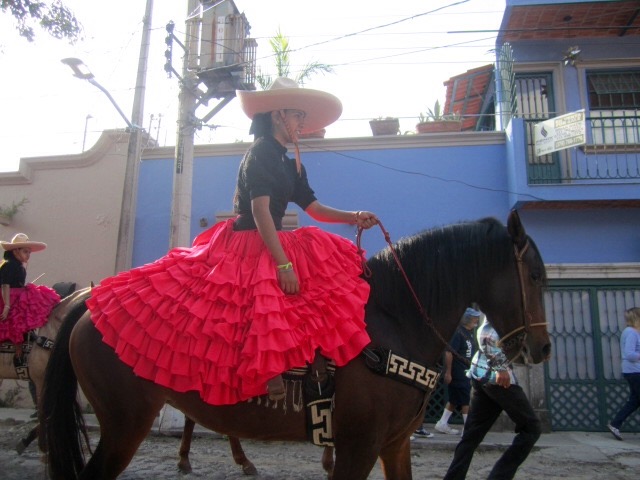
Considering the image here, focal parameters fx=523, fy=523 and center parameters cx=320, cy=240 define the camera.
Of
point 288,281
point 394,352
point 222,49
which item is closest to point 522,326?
point 394,352

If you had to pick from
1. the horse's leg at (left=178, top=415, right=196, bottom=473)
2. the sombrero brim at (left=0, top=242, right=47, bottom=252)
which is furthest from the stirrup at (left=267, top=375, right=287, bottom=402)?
the sombrero brim at (left=0, top=242, right=47, bottom=252)

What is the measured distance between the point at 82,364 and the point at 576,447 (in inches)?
278

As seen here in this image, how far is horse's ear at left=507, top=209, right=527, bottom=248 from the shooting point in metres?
2.98

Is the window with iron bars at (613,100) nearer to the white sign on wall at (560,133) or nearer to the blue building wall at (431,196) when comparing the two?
the white sign on wall at (560,133)

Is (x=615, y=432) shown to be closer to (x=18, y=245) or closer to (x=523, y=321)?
(x=523, y=321)

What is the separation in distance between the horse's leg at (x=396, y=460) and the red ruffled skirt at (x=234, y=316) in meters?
0.74

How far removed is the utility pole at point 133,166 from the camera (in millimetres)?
9750

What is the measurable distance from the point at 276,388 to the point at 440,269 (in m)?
Answer: 1.15

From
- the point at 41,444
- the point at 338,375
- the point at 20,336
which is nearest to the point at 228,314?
the point at 338,375

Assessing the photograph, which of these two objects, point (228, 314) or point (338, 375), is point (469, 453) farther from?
point (228, 314)

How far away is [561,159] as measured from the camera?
1020 cm

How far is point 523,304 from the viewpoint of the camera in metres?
2.93

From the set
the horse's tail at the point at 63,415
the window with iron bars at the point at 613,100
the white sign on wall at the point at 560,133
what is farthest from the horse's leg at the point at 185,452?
the window with iron bars at the point at 613,100

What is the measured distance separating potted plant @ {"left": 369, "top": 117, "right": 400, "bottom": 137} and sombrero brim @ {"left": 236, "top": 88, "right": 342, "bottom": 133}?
768 cm
